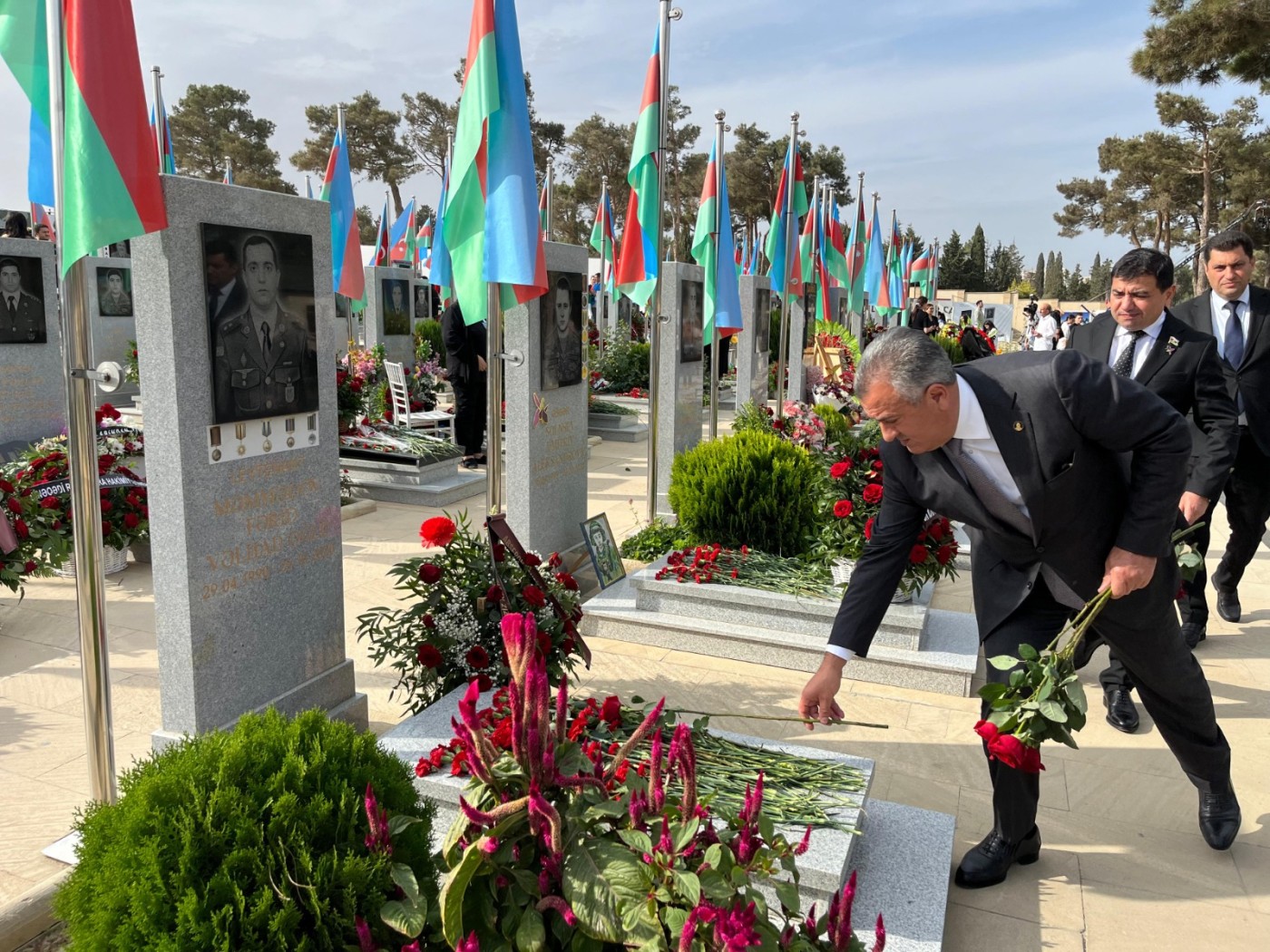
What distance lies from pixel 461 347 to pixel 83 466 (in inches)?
279

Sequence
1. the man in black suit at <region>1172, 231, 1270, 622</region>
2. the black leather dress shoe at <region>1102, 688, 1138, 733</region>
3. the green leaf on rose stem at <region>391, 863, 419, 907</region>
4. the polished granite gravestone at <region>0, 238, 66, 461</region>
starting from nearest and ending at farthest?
the green leaf on rose stem at <region>391, 863, 419, 907</region>, the black leather dress shoe at <region>1102, 688, 1138, 733</region>, the man in black suit at <region>1172, 231, 1270, 622</region>, the polished granite gravestone at <region>0, 238, 66, 461</region>

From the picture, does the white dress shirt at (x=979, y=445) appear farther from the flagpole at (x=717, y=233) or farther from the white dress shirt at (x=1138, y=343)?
the flagpole at (x=717, y=233)

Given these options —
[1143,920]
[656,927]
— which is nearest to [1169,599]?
[1143,920]

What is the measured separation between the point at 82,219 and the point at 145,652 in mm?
2951

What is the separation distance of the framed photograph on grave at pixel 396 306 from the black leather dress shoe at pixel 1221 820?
17.7m

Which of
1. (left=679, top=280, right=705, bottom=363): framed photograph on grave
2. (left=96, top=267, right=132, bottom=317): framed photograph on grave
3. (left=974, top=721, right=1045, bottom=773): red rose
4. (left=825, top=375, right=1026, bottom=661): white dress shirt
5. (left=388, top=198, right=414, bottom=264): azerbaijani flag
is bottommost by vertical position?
(left=974, top=721, right=1045, bottom=773): red rose

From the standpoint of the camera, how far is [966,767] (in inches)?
153

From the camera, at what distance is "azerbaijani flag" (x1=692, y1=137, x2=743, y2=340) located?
→ 8.39 m

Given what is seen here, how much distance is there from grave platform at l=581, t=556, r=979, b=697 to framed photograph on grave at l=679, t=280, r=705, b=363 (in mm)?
2911

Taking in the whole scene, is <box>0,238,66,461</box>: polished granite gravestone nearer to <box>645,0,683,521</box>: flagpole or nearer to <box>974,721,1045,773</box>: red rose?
<box>645,0,683,521</box>: flagpole

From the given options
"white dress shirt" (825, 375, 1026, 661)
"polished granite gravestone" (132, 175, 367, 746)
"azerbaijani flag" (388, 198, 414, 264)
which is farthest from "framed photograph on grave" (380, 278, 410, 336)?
"white dress shirt" (825, 375, 1026, 661)

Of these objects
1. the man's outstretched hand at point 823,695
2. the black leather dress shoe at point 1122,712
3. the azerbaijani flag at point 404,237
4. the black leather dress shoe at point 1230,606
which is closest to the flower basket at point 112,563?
the man's outstretched hand at point 823,695

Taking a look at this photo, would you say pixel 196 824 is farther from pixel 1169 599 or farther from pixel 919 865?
pixel 1169 599

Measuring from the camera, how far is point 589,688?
15.0 ft
